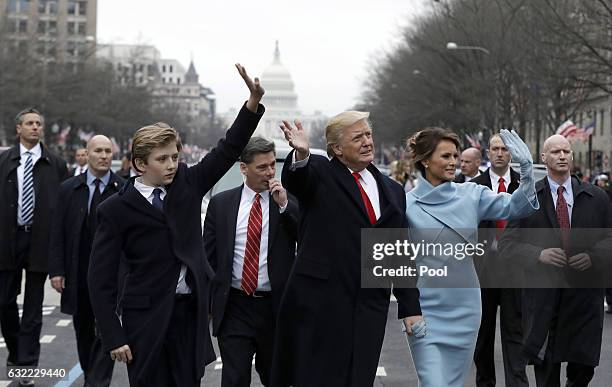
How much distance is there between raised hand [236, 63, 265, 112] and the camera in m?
5.52

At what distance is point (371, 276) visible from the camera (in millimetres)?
5648

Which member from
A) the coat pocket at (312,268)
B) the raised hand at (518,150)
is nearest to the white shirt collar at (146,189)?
the coat pocket at (312,268)

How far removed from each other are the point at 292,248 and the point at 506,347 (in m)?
2.29

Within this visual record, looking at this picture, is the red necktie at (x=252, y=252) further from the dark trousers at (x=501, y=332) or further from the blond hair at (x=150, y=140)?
the dark trousers at (x=501, y=332)

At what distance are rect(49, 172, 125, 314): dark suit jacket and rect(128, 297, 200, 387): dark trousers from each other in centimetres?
288

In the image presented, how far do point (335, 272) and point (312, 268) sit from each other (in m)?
0.11

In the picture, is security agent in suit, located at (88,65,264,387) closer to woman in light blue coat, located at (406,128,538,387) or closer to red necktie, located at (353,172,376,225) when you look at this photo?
red necktie, located at (353,172,376,225)

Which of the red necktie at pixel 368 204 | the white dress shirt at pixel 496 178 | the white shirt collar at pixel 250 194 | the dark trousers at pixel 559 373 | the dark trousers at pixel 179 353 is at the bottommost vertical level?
the dark trousers at pixel 559 373

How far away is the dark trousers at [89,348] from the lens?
26.0 feet

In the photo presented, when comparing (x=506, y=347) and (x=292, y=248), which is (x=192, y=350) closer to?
(x=292, y=248)

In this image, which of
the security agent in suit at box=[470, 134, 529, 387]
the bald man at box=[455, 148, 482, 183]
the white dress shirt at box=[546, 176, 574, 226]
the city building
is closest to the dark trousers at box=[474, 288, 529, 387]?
the security agent in suit at box=[470, 134, 529, 387]

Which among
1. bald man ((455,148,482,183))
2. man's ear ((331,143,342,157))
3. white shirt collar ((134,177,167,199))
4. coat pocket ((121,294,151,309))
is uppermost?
bald man ((455,148,482,183))

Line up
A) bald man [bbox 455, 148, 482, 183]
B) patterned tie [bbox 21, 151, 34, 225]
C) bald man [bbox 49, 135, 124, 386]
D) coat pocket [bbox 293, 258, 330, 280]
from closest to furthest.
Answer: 1. coat pocket [bbox 293, 258, 330, 280]
2. bald man [bbox 49, 135, 124, 386]
3. patterned tie [bbox 21, 151, 34, 225]
4. bald man [bbox 455, 148, 482, 183]

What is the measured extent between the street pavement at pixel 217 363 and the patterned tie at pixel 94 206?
4.20ft
